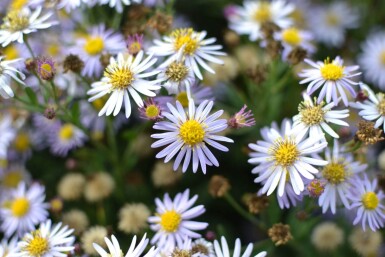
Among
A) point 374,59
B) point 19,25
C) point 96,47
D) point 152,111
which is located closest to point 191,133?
point 152,111

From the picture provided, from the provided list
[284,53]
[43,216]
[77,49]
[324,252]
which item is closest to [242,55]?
[284,53]

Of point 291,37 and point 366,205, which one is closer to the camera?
point 366,205

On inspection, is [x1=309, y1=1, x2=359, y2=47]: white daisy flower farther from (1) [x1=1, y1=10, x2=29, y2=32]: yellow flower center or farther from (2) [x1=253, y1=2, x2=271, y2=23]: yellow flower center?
(1) [x1=1, y1=10, x2=29, y2=32]: yellow flower center

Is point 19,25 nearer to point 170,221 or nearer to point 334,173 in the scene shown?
point 170,221

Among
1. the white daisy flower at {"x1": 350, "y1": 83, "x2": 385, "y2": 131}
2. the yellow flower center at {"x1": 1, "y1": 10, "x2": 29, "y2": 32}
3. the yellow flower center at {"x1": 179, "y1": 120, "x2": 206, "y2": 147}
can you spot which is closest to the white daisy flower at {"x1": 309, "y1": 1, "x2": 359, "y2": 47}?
the white daisy flower at {"x1": 350, "y1": 83, "x2": 385, "y2": 131}

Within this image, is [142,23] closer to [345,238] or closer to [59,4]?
[59,4]

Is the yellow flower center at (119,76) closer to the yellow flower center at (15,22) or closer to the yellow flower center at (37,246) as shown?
the yellow flower center at (15,22)
